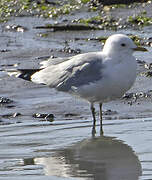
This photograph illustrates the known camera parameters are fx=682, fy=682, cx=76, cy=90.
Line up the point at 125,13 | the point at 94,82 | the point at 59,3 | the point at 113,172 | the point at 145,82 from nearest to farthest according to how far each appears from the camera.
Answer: the point at 113,172
the point at 94,82
the point at 145,82
the point at 125,13
the point at 59,3

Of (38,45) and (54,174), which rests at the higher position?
(38,45)

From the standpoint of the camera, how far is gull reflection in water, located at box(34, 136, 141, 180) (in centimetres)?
594

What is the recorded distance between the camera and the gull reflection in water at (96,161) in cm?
594

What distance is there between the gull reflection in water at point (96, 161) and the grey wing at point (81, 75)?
2.24ft

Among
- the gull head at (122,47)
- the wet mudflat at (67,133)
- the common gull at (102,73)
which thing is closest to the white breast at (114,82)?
the common gull at (102,73)

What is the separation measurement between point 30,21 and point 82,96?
24.3 ft

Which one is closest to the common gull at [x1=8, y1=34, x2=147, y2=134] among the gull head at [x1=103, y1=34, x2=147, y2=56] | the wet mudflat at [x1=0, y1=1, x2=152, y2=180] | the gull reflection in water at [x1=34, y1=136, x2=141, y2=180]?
the gull head at [x1=103, y1=34, x2=147, y2=56]

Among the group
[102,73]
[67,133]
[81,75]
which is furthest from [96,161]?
[81,75]

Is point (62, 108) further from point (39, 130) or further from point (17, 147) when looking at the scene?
point (17, 147)

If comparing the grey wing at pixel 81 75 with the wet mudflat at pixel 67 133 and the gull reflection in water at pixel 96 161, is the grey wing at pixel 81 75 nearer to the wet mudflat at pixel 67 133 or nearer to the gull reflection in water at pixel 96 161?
the wet mudflat at pixel 67 133

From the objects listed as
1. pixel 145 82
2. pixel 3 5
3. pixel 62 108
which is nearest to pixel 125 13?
pixel 3 5

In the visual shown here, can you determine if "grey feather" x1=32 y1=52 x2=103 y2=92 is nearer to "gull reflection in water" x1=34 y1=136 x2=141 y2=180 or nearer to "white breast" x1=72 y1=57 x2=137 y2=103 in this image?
"white breast" x1=72 y1=57 x2=137 y2=103

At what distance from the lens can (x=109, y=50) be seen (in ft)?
24.8

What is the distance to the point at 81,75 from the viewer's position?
7.73 m
